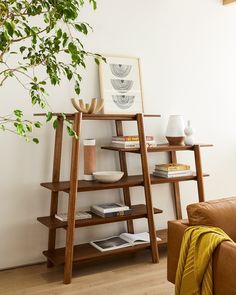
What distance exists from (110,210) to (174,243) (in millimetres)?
818

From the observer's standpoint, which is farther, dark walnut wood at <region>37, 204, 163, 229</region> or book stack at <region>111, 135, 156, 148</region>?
book stack at <region>111, 135, 156, 148</region>

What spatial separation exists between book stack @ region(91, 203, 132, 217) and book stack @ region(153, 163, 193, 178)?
1.49 ft

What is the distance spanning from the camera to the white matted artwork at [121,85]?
3.22m

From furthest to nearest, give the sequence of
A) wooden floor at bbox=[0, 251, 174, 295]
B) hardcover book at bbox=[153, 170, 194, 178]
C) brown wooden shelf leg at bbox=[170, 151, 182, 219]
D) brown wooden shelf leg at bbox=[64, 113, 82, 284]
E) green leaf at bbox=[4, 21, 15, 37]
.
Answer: brown wooden shelf leg at bbox=[170, 151, 182, 219]
hardcover book at bbox=[153, 170, 194, 178]
brown wooden shelf leg at bbox=[64, 113, 82, 284]
wooden floor at bbox=[0, 251, 174, 295]
green leaf at bbox=[4, 21, 15, 37]

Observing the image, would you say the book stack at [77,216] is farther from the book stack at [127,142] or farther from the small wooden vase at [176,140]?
the small wooden vase at [176,140]

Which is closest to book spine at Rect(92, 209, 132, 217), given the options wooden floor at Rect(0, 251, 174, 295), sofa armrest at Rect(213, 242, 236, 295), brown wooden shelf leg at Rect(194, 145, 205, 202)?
wooden floor at Rect(0, 251, 174, 295)

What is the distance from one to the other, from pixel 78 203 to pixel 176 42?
1827mm

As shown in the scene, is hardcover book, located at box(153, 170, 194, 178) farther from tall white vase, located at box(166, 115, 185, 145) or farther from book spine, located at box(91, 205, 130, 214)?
book spine, located at box(91, 205, 130, 214)

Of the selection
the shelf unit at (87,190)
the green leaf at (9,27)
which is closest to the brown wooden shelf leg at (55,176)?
the shelf unit at (87,190)

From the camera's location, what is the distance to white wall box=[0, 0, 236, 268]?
2920mm

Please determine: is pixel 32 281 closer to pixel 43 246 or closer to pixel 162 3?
pixel 43 246

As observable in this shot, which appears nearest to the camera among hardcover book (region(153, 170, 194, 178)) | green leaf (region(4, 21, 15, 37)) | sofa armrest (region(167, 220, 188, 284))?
green leaf (region(4, 21, 15, 37))

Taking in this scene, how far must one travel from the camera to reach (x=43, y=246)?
304 centimetres

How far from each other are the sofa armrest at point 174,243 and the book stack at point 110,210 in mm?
749
